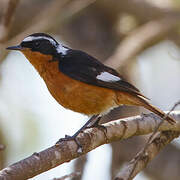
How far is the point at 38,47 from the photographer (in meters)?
5.42

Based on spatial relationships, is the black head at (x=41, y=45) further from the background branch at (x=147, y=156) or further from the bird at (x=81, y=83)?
the background branch at (x=147, y=156)

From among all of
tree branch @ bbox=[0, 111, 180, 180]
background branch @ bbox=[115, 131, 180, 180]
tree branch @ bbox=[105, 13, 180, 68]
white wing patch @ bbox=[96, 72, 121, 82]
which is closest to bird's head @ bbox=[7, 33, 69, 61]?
white wing patch @ bbox=[96, 72, 121, 82]

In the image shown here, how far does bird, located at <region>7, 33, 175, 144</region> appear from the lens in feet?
17.1

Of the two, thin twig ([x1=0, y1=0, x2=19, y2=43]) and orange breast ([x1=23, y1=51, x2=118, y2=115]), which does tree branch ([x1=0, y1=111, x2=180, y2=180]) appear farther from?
thin twig ([x1=0, y1=0, x2=19, y2=43])

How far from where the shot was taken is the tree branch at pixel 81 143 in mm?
3562

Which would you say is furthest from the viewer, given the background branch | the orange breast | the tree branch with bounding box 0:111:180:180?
the orange breast

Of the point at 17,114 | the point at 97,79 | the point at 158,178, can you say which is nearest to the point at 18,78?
the point at 17,114

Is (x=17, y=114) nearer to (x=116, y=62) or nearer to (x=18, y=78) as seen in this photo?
(x=18, y=78)

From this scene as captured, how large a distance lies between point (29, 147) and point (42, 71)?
8.58 ft

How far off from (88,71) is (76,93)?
335 mm

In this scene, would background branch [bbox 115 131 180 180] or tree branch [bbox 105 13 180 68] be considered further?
tree branch [bbox 105 13 180 68]

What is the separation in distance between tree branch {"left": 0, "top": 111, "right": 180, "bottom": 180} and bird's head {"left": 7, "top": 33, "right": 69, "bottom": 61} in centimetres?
114

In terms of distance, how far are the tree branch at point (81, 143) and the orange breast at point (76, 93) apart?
49cm

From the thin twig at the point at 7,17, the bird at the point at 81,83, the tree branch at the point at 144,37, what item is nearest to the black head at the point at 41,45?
the bird at the point at 81,83
